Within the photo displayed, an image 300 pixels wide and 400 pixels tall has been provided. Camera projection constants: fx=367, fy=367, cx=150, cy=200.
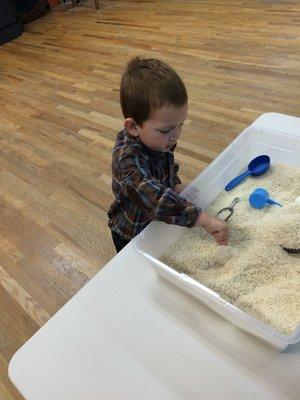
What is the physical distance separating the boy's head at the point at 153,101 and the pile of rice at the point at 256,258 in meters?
0.19

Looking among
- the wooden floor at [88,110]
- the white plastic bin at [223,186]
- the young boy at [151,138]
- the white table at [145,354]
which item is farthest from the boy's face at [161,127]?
the wooden floor at [88,110]

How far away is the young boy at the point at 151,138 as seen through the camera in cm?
65

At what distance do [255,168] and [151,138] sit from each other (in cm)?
26

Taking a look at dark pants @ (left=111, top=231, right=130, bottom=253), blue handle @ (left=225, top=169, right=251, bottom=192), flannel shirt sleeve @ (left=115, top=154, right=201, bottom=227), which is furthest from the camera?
dark pants @ (left=111, top=231, right=130, bottom=253)

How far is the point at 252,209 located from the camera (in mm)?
732

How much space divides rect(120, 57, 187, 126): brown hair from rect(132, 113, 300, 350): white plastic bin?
173 mm

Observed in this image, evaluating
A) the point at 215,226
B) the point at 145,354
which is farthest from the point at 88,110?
the point at 145,354

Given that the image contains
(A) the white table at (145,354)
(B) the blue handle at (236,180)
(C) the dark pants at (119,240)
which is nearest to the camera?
(A) the white table at (145,354)

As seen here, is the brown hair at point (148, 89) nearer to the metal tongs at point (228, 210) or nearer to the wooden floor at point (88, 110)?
the metal tongs at point (228, 210)

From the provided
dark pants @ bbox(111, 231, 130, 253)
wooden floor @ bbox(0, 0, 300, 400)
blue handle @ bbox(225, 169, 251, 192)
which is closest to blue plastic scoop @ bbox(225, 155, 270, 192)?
blue handle @ bbox(225, 169, 251, 192)

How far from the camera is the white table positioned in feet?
1.59

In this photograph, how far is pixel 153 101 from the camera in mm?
657

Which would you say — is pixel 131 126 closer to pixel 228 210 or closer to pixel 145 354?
pixel 228 210

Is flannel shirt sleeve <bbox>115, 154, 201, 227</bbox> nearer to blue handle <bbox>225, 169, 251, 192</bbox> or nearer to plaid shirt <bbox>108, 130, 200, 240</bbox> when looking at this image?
plaid shirt <bbox>108, 130, 200, 240</bbox>
